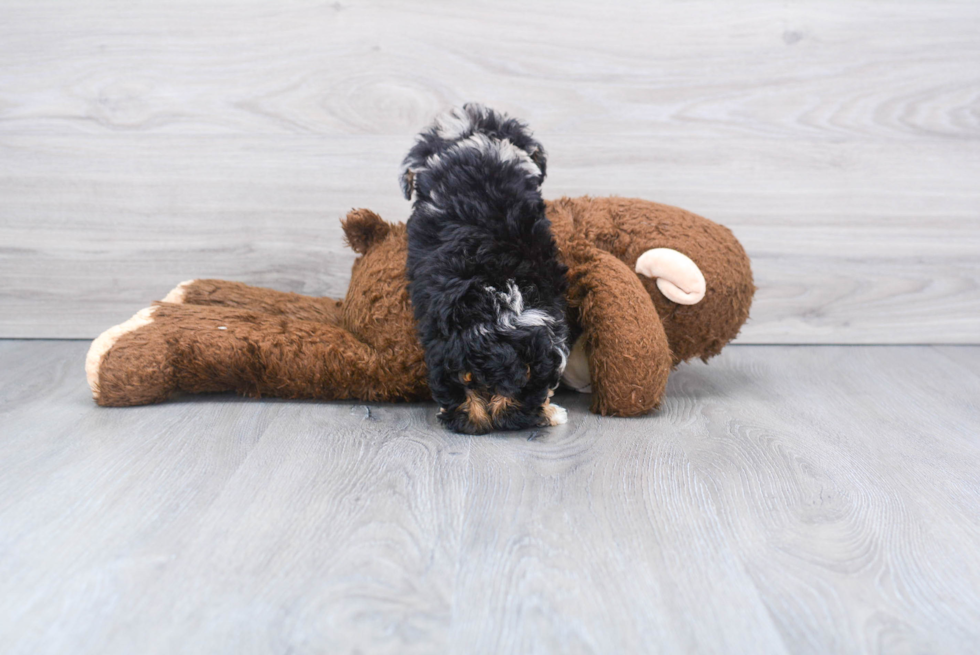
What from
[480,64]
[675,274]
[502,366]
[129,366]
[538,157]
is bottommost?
[129,366]

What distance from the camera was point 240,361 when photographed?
96cm

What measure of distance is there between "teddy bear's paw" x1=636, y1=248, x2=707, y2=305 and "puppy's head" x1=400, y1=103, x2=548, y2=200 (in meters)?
0.19

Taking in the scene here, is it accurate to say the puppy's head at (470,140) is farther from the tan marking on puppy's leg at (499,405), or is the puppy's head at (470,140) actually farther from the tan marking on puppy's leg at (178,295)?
the tan marking on puppy's leg at (178,295)

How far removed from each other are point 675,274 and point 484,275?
0.28 meters

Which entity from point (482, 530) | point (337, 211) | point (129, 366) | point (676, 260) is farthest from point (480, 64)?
point (482, 530)

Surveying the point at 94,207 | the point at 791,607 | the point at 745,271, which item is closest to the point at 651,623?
the point at 791,607

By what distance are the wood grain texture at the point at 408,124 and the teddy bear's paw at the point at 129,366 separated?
0.37m

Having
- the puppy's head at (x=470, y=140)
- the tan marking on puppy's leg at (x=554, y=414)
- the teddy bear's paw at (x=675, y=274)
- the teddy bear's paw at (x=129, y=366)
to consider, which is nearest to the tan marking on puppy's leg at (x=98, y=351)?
the teddy bear's paw at (x=129, y=366)

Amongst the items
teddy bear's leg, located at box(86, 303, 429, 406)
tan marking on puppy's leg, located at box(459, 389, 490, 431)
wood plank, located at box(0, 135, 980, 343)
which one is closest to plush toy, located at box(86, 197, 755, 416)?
teddy bear's leg, located at box(86, 303, 429, 406)

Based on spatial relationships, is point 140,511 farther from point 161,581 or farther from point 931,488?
point 931,488

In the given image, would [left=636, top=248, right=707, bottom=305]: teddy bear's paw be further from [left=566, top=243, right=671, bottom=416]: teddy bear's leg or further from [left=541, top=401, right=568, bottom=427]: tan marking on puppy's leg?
[left=541, top=401, right=568, bottom=427]: tan marking on puppy's leg

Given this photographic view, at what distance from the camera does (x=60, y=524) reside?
0.67m

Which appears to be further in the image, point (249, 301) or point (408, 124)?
point (408, 124)

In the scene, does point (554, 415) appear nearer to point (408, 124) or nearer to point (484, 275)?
point (484, 275)
